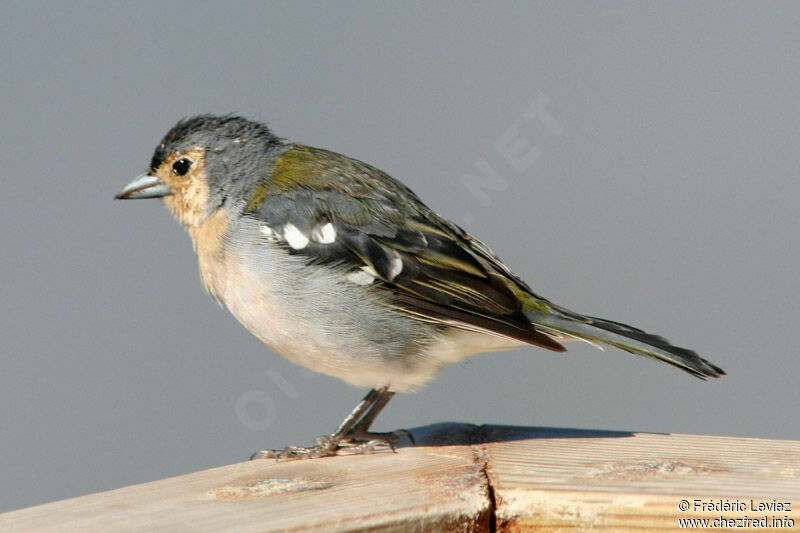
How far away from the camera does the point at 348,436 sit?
3586 millimetres

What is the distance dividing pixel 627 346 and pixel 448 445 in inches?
31.5

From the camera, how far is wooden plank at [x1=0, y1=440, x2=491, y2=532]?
2.24m

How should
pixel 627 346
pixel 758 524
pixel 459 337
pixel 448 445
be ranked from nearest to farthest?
pixel 758 524 < pixel 448 445 < pixel 627 346 < pixel 459 337

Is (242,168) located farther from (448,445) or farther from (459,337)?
(448,445)

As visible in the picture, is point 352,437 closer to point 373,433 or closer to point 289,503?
point 373,433

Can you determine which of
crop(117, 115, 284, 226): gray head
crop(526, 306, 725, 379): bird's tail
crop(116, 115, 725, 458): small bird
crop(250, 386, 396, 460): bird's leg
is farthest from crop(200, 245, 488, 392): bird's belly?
crop(117, 115, 284, 226): gray head

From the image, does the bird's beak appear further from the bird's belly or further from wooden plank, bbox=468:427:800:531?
wooden plank, bbox=468:427:800:531

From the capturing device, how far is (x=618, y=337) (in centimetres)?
339

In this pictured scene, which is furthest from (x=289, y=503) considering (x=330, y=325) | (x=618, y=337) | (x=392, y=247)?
(x=618, y=337)

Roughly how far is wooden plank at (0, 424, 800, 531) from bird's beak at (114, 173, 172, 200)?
164 centimetres

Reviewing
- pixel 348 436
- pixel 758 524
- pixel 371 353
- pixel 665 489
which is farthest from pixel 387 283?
pixel 758 524

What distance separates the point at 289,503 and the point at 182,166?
2136 mm

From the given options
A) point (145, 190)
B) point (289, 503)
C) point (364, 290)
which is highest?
point (145, 190)

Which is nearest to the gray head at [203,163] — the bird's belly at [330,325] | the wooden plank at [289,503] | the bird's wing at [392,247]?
the bird's wing at [392,247]
